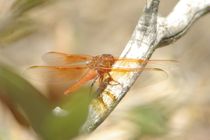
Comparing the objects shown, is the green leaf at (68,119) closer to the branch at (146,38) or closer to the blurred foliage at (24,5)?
the blurred foliage at (24,5)

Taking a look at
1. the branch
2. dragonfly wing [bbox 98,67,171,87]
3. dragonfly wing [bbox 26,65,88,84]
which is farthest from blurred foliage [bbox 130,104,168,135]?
dragonfly wing [bbox 98,67,171,87]

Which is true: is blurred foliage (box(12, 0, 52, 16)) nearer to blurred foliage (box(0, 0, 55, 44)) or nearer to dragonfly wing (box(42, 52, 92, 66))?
blurred foliage (box(0, 0, 55, 44))

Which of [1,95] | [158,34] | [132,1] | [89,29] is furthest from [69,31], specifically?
[1,95]

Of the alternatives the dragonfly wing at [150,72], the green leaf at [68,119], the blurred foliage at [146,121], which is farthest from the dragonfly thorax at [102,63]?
the green leaf at [68,119]

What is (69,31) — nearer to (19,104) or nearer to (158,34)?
(158,34)

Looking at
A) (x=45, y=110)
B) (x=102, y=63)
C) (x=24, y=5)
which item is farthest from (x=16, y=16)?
(x=102, y=63)
